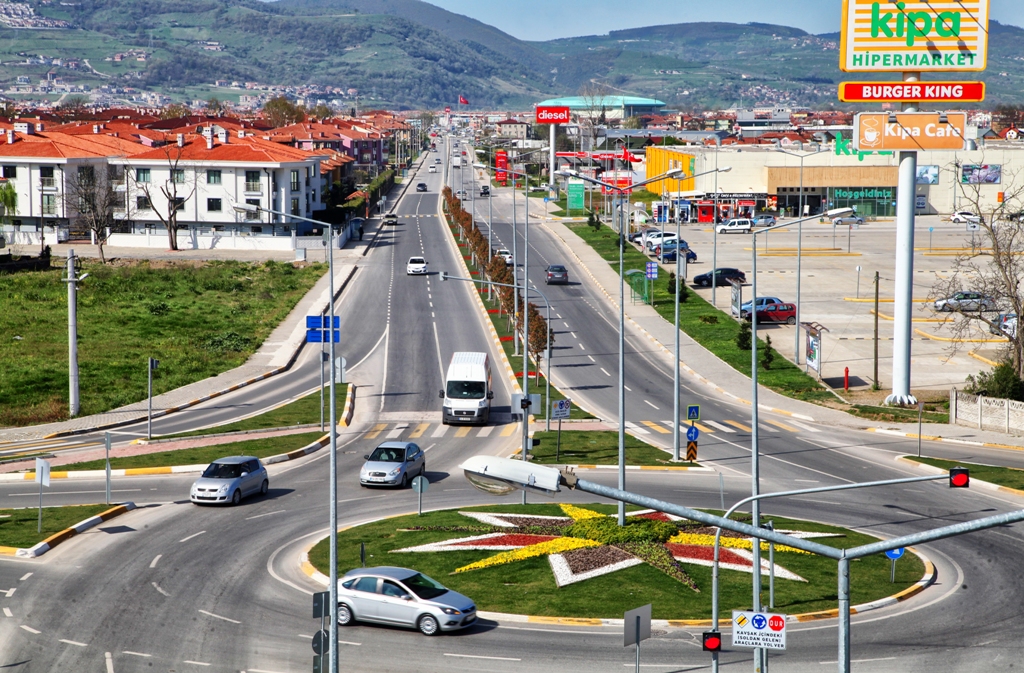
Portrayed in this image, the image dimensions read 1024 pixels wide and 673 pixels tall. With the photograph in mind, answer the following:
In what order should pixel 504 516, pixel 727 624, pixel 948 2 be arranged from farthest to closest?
pixel 948 2 → pixel 504 516 → pixel 727 624

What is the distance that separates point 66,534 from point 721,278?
60.4 metres

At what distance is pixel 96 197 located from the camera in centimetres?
10044

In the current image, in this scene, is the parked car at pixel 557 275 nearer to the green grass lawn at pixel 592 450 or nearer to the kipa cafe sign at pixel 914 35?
the kipa cafe sign at pixel 914 35

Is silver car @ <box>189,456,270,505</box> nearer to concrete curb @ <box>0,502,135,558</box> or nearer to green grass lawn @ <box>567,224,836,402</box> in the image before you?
concrete curb @ <box>0,502,135,558</box>

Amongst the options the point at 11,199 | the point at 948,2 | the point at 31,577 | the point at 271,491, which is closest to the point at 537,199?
the point at 11,199

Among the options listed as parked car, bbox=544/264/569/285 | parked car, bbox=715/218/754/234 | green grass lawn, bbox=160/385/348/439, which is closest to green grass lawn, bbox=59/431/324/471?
green grass lawn, bbox=160/385/348/439

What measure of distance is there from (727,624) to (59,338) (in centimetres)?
4776

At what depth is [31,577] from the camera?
27703 mm

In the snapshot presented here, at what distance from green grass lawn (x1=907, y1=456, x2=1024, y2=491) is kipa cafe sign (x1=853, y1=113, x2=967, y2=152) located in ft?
50.4

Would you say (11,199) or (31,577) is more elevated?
(11,199)

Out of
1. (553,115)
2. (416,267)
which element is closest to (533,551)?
(416,267)

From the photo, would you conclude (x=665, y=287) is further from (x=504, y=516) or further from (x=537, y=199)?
(x=537, y=199)

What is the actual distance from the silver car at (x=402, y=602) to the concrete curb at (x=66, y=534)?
9.83m

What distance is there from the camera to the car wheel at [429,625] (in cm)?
2397
